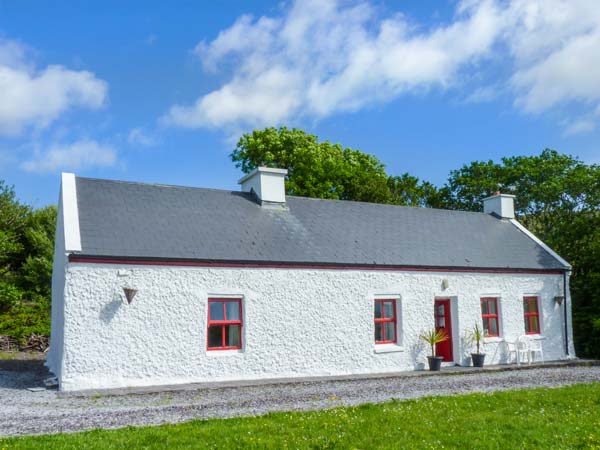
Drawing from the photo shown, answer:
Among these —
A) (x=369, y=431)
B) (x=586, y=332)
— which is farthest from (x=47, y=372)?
(x=586, y=332)

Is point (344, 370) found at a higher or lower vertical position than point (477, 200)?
lower

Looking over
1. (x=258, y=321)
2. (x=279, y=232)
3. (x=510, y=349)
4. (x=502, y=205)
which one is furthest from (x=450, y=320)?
(x=502, y=205)

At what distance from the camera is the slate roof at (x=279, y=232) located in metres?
13.8

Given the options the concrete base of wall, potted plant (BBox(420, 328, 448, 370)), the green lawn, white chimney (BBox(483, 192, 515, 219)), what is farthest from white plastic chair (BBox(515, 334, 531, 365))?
the green lawn

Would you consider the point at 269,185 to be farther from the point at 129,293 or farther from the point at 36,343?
the point at 36,343

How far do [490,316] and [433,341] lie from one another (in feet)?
9.17

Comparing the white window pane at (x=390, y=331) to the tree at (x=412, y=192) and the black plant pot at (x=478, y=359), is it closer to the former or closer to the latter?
the black plant pot at (x=478, y=359)

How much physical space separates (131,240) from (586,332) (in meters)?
15.9

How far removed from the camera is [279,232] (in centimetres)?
1595

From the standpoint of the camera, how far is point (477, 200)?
29.2 meters

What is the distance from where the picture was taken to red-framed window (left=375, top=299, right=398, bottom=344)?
51.9ft

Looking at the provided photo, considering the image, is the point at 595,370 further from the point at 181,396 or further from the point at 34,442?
the point at 34,442

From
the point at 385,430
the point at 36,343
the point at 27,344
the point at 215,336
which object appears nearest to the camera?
the point at 385,430

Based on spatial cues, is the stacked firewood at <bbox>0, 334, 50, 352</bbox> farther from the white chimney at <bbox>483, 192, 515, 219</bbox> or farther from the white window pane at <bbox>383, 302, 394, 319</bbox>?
the white chimney at <bbox>483, 192, 515, 219</bbox>
